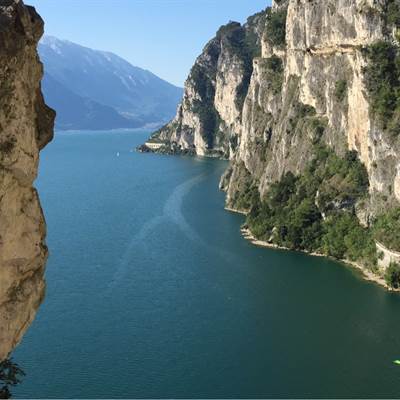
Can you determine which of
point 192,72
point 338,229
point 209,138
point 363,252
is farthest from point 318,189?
point 192,72

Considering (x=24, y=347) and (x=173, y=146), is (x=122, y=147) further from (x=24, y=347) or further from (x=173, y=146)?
(x=24, y=347)

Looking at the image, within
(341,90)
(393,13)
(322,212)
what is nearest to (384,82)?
(393,13)

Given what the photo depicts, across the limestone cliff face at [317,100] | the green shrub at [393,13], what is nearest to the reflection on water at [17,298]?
the limestone cliff face at [317,100]

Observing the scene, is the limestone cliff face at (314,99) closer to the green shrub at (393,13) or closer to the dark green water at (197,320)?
the green shrub at (393,13)

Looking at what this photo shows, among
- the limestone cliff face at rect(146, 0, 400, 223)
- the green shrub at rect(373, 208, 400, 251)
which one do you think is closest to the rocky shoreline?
the green shrub at rect(373, 208, 400, 251)

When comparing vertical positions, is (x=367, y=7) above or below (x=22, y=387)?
above
